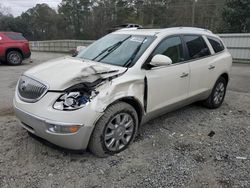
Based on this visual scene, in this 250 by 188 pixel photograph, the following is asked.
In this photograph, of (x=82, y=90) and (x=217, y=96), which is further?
(x=217, y=96)

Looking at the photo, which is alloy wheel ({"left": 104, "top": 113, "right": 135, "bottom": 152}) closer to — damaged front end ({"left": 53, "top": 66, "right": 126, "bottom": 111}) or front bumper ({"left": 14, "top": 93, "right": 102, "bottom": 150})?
front bumper ({"left": 14, "top": 93, "right": 102, "bottom": 150})

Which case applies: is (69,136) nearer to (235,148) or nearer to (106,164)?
(106,164)

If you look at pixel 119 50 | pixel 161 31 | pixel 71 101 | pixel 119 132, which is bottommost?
pixel 119 132

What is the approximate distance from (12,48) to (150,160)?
10409mm

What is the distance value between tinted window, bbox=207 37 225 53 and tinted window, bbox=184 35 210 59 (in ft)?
0.91

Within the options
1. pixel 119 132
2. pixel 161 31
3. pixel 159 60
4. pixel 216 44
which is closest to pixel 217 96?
pixel 216 44

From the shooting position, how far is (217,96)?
17.1ft

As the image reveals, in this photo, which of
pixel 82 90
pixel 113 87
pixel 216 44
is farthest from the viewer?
pixel 216 44

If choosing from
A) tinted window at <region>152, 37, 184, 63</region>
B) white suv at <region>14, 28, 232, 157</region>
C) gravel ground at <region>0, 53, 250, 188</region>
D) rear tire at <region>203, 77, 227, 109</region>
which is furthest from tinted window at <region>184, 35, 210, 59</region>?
gravel ground at <region>0, 53, 250, 188</region>

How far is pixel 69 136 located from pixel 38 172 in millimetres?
589

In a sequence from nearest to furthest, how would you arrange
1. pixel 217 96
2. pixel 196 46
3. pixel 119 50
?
pixel 119 50, pixel 196 46, pixel 217 96

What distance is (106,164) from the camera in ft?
10.2

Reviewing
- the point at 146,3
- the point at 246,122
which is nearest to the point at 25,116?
the point at 246,122

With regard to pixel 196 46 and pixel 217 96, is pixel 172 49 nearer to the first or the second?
pixel 196 46
